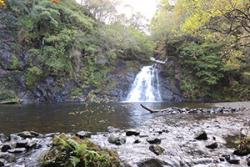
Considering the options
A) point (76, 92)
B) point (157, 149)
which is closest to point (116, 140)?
point (157, 149)

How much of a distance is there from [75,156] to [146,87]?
2632 centimetres

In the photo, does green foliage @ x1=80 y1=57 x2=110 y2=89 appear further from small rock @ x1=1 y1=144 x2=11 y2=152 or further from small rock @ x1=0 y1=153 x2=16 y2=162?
small rock @ x1=0 y1=153 x2=16 y2=162

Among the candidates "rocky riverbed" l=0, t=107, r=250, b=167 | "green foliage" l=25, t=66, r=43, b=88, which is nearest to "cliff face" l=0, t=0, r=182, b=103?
"green foliage" l=25, t=66, r=43, b=88

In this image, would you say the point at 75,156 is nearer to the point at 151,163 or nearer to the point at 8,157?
the point at 151,163

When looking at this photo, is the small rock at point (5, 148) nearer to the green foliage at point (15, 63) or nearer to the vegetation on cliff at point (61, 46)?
the vegetation on cliff at point (61, 46)

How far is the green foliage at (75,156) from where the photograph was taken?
5.16 meters

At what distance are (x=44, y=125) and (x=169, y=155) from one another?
669 centimetres

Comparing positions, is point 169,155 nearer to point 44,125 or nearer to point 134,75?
point 44,125

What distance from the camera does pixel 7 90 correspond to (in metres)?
27.1

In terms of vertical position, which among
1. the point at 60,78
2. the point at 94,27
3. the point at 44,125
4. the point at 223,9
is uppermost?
the point at 94,27

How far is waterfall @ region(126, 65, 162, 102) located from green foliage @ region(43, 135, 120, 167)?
24183 mm

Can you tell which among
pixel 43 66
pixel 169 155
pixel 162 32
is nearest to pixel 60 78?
pixel 43 66

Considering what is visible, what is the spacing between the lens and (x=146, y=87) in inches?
1235

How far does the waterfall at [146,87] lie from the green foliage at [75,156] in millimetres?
24183
